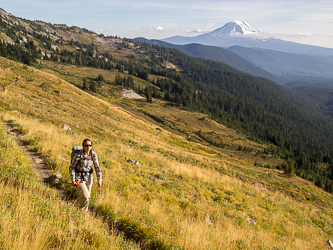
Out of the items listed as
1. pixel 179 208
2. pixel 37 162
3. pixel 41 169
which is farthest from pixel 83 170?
pixel 179 208

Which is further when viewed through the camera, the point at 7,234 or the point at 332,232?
the point at 332,232

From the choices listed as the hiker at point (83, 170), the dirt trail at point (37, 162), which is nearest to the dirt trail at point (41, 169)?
the dirt trail at point (37, 162)

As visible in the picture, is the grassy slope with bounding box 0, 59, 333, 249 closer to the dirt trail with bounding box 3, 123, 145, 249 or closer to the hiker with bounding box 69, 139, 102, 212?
the dirt trail with bounding box 3, 123, 145, 249

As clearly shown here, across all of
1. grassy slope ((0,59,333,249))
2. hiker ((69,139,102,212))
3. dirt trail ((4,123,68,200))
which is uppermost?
hiker ((69,139,102,212))

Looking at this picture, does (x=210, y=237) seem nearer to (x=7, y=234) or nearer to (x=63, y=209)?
(x=63, y=209)

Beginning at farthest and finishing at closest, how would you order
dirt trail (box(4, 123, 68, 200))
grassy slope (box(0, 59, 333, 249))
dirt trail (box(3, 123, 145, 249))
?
dirt trail (box(4, 123, 68, 200)) < grassy slope (box(0, 59, 333, 249)) < dirt trail (box(3, 123, 145, 249))

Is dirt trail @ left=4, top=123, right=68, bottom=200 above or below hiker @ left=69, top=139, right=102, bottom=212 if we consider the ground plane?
below

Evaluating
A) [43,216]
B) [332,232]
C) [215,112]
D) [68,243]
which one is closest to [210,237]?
[68,243]

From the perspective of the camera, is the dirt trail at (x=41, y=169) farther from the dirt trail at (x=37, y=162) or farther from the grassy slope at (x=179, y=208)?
the grassy slope at (x=179, y=208)

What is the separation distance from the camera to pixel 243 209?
12.8 meters

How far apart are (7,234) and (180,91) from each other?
181m

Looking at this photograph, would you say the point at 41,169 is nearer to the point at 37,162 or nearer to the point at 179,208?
the point at 37,162

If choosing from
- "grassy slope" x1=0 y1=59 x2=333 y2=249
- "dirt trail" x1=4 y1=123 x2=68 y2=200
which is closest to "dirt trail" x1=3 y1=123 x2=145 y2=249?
"dirt trail" x1=4 y1=123 x2=68 y2=200

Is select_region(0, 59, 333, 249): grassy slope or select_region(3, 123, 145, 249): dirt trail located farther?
select_region(0, 59, 333, 249): grassy slope
